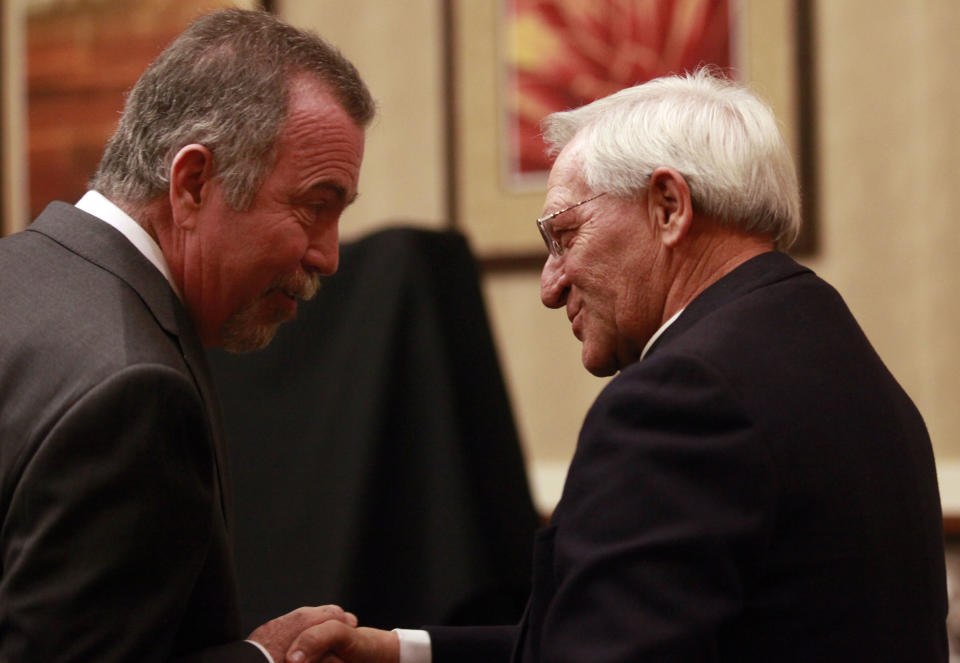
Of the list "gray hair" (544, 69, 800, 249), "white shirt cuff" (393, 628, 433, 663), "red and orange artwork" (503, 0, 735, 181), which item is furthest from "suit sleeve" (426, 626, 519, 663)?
"red and orange artwork" (503, 0, 735, 181)

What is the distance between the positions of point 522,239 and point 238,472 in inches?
59.8

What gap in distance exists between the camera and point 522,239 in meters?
3.83

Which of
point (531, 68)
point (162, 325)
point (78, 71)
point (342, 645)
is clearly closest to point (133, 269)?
point (162, 325)

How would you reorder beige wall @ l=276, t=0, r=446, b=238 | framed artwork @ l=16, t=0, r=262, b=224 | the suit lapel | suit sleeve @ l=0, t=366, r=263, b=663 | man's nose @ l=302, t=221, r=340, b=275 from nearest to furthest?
suit sleeve @ l=0, t=366, r=263, b=663, the suit lapel, man's nose @ l=302, t=221, r=340, b=275, beige wall @ l=276, t=0, r=446, b=238, framed artwork @ l=16, t=0, r=262, b=224

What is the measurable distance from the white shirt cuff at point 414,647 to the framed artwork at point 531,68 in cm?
200

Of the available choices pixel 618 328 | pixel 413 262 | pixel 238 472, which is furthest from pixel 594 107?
pixel 238 472

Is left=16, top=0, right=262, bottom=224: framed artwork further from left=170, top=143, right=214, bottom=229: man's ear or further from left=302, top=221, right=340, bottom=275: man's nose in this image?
left=170, top=143, right=214, bottom=229: man's ear

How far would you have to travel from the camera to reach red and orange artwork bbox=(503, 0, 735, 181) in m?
3.67

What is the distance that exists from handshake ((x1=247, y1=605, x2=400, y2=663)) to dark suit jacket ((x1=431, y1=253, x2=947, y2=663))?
1.37 ft

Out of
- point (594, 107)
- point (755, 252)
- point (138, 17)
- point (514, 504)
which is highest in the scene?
point (138, 17)

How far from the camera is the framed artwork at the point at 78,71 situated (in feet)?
14.6

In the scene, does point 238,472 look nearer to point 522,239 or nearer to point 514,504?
point 514,504

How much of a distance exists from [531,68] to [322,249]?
212cm

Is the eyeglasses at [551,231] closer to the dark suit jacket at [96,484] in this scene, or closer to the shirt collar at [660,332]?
the shirt collar at [660,332]
